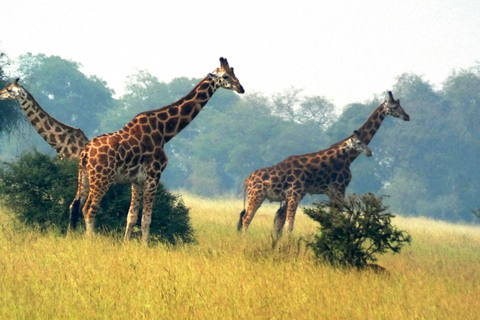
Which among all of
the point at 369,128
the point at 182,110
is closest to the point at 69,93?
the point at 369,128

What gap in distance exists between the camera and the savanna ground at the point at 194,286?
7285 mm

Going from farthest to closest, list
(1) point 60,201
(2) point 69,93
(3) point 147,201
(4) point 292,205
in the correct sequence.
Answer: (2) point 69,93, (4) point 292,205, (1) point 60,201, (3) point 147,201

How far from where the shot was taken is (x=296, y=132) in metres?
55.4

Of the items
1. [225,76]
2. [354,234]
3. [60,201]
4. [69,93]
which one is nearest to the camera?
[354,234]

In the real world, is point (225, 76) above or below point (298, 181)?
above

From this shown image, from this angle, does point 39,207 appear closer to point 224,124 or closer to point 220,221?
point 220,221

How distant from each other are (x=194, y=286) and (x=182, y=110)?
5.08 meters

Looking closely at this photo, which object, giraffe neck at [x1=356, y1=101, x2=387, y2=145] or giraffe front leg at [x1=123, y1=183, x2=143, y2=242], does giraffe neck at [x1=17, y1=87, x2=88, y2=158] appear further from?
giraffe neck at [x1=356, y1=101, x2=387, y2=145]

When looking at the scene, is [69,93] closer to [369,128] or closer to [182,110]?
[369,128]

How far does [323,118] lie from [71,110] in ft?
72.9

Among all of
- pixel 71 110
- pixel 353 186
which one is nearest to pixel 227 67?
pixel 353 186

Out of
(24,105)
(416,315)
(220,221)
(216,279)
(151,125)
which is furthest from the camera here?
(220,221)

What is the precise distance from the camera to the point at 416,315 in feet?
24.1

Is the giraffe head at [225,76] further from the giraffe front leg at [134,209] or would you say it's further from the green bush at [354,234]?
the green bush at [354,234]
